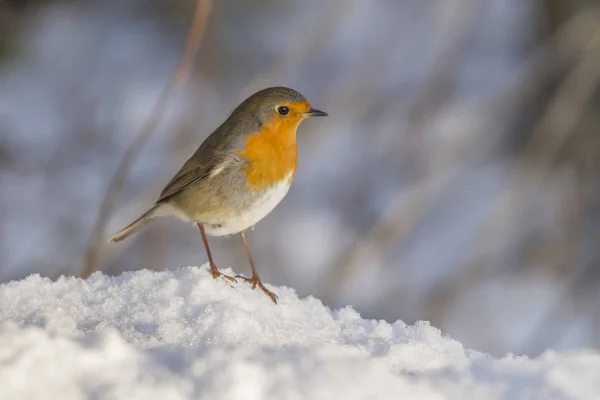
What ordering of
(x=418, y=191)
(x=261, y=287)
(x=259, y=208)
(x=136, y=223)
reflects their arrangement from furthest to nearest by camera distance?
(x=418, y=191) → (x=136, y=223) → (x=259, y=208) → (x=261, y=287)

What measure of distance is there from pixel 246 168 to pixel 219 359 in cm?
135

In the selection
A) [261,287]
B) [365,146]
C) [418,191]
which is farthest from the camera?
[365,146]

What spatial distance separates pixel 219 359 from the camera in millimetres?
1144

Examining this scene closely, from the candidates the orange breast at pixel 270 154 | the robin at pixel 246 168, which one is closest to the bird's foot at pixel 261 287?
the robin at pixel 246 168

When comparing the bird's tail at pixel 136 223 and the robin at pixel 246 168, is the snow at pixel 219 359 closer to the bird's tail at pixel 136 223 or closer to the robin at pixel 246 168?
the robin at pixel 246 168

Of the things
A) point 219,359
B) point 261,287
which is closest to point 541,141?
point 261,287

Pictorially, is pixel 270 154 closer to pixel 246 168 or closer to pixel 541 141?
pixel 246 168

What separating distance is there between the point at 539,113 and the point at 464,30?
83 centimetres

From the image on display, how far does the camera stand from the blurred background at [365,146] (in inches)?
173

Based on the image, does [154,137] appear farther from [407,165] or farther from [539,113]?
[539,113]

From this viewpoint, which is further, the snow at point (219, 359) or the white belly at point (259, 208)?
the white belly at point (259, 208)

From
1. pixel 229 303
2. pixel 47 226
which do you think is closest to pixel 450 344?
pixel 229 303

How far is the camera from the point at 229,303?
59.9 inches

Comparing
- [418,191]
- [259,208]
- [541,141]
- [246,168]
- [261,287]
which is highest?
[541,141]
